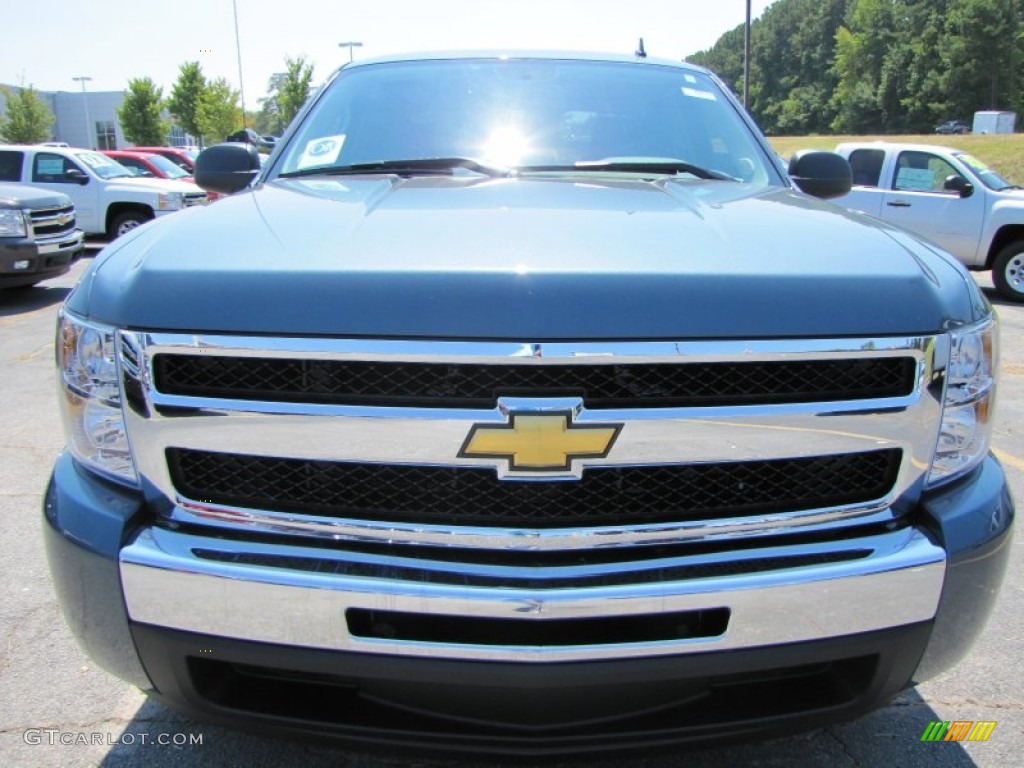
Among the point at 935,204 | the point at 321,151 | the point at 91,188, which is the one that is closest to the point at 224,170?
the point at 321,151

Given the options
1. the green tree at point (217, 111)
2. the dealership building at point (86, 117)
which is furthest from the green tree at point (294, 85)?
the dealership building at point (86, 117)

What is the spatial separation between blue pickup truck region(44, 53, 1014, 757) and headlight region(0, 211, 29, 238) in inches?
360

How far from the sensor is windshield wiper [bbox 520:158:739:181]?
2.72 meters

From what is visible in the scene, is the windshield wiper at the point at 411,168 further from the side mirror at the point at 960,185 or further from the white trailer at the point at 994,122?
the white trailer at the point at 994,122

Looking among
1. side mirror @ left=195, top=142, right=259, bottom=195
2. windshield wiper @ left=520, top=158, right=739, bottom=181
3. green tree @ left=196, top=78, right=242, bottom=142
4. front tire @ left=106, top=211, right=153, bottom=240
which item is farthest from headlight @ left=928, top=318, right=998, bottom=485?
green tree @ left=196, top=78, right=242, bottom=142

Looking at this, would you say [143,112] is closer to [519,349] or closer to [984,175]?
[984,175]

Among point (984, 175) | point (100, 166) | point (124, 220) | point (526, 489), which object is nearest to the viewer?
point (526, 489)

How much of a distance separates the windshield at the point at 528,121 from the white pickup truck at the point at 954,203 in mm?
7945

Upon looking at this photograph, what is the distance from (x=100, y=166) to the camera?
14.5 metres

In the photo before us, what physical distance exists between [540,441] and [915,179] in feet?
36.5

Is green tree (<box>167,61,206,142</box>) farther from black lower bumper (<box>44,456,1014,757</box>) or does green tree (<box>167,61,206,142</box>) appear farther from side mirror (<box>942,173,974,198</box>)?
black lower bumper (<box>44,456,1014,757</box>)

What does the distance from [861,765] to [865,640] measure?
0.77 metres

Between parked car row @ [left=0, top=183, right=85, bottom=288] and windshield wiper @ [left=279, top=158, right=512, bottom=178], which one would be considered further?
parked car row @ [left=0, top=183, right=85, bottom=288]

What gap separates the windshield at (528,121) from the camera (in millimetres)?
2787
